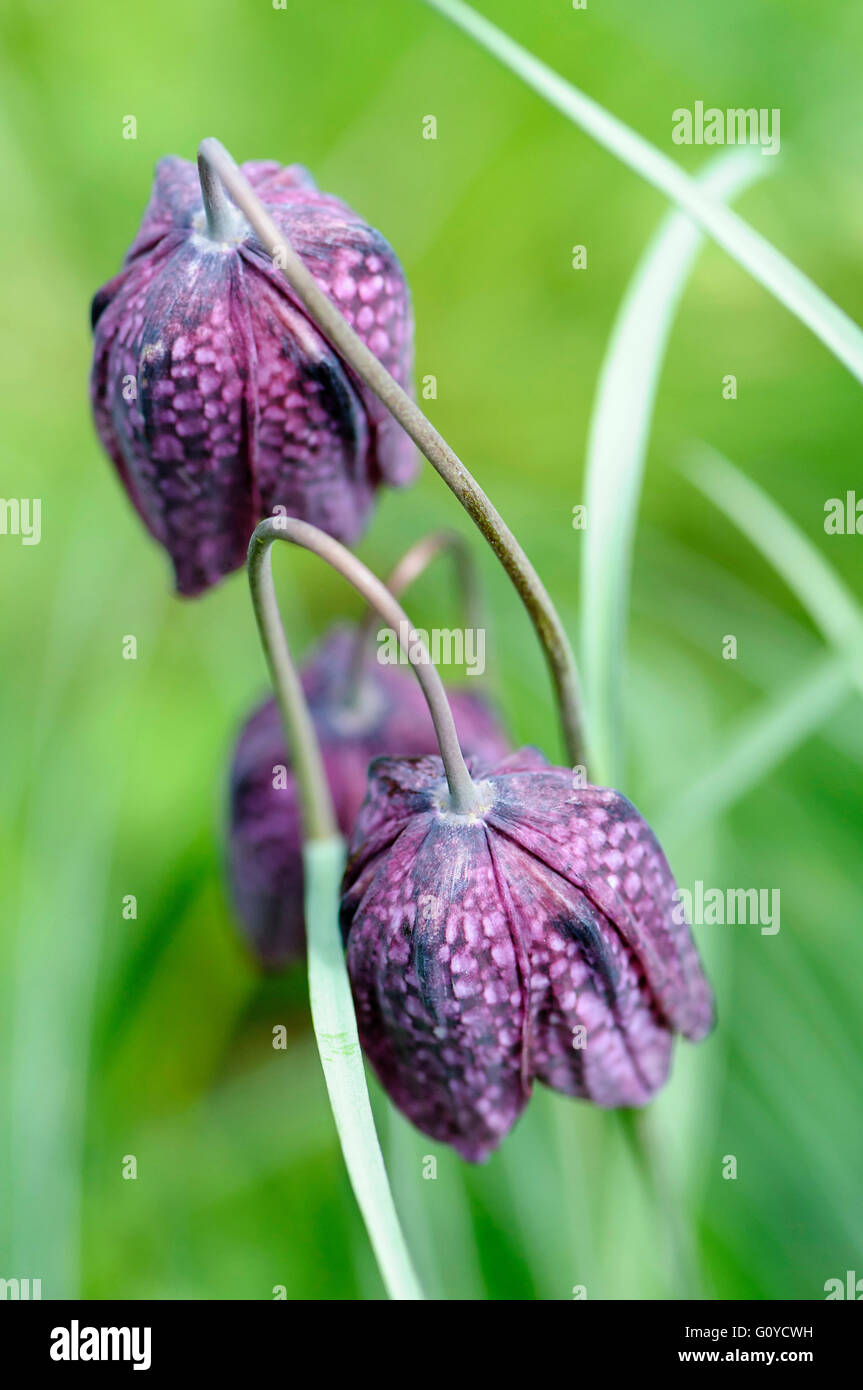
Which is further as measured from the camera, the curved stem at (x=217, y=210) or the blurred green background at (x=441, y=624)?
the blurred green background at (x=441, y=624)

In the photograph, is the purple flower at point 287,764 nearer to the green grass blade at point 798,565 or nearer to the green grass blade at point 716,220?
the green grass blade at point 798,565

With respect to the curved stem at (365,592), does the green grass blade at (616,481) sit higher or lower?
higher

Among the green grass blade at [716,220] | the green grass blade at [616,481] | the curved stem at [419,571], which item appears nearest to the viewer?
the green grass blade at [716,220]

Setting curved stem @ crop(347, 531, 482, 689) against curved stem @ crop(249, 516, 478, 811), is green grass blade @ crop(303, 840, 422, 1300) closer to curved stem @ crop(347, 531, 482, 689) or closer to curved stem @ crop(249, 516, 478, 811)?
curved stem @ crop(249, 516, 478, 811)

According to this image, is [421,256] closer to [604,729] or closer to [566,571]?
Answer: [566,571]

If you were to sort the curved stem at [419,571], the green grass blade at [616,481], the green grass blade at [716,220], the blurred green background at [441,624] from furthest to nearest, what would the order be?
the blurred green background at [441,624] → the curved stem at [419,571] → the green grass blade at [616,481] → the green grass blade at [716,220]

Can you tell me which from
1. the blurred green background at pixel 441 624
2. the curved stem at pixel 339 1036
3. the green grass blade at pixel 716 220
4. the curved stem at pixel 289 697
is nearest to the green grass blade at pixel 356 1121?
the curved stem at pixel 339 1036
